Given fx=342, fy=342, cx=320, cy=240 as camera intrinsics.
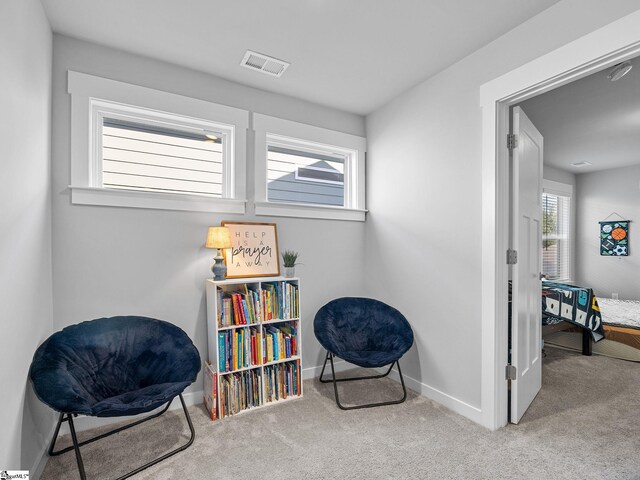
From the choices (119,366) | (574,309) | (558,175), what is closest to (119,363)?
(119,366)

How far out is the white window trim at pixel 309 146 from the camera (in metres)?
2.85

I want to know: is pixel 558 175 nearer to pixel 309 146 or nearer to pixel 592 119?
pixel 592 119

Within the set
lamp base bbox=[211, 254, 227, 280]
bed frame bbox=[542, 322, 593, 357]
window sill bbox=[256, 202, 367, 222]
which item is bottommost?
bed frame bbox=[542, 322, 593, 357]

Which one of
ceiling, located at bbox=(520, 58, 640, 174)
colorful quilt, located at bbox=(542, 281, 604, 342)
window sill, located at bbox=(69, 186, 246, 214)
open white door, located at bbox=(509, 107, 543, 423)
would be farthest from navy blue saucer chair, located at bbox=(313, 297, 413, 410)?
ceiling, located at bbox=(520, 58, 640, 174)

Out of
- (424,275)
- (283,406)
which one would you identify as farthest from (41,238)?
(424,275)

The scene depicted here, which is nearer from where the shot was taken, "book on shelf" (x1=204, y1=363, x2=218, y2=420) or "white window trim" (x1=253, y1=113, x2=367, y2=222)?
"book on shelf" (x1=204, y1=363, x2=218, y2=420)

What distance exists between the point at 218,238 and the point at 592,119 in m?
3.92

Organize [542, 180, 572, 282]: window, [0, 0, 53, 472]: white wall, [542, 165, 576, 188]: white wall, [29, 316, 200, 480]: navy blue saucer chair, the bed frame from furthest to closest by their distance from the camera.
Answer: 1. [542, 180, 572, 282]: window
2. [542, 165, 576, 188]: white wall
3. the bed frame
4. [29, 316, 200, 480]: navy blue saucer chair
5. [0, 0, 53, 472]: white wall

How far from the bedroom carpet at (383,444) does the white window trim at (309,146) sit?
5.04 ft

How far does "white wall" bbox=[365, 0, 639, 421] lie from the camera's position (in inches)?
85.4

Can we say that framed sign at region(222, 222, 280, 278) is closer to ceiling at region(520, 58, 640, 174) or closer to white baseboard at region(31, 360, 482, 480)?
white baseboard at region(31, 360, 482, 480)

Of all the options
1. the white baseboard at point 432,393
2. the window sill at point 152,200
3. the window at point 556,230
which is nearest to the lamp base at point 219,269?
the window sill at point 152,200

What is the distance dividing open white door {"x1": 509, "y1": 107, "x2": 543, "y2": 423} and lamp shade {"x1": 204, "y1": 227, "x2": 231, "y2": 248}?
6.40 feet

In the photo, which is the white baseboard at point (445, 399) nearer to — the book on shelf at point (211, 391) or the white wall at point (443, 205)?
the white wall at point (443, 205)
